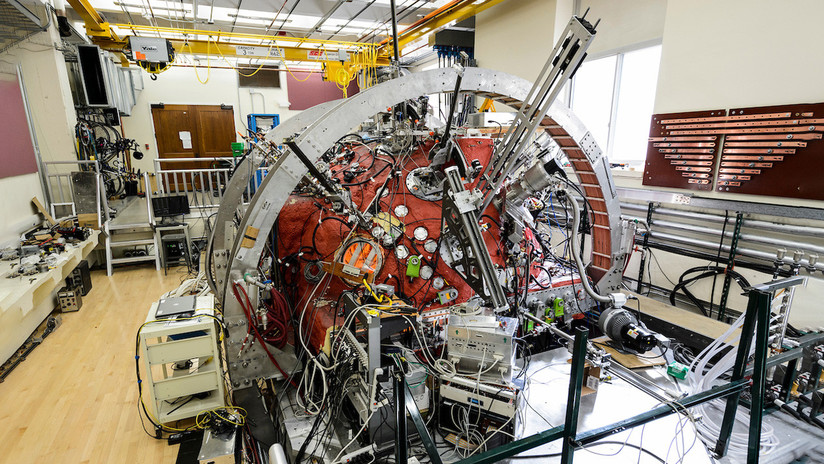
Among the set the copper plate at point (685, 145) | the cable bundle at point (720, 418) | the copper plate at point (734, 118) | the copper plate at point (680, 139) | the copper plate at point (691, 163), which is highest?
the copper plate at point (734, 118)

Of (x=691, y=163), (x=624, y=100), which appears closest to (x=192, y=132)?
(x=624, y=100)

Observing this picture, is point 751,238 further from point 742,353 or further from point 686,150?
point 742,353

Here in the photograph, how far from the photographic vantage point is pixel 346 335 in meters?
2.38

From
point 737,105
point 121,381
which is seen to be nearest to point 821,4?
point 737,105

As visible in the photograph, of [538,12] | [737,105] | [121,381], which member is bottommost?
[121,381]

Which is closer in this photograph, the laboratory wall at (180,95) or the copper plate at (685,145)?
the copper plate at (685,145)

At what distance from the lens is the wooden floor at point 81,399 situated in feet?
8.24

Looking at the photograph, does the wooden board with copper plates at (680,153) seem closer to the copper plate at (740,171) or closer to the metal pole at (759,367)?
the copper plate at (740,171)

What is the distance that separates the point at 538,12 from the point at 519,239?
13.5ft

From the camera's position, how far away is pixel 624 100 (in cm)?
527

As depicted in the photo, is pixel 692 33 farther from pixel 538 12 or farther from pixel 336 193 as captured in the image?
pixel 336 193

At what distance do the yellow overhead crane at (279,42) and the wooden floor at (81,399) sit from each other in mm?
4435

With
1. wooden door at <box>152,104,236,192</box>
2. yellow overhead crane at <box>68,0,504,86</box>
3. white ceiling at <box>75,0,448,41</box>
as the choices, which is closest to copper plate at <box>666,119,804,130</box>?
yellow overhead crane at <box>68,0,504,86</box>

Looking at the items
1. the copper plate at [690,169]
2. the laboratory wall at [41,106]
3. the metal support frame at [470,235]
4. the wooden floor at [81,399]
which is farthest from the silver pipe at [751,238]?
the laboratory wall at [41,106]
